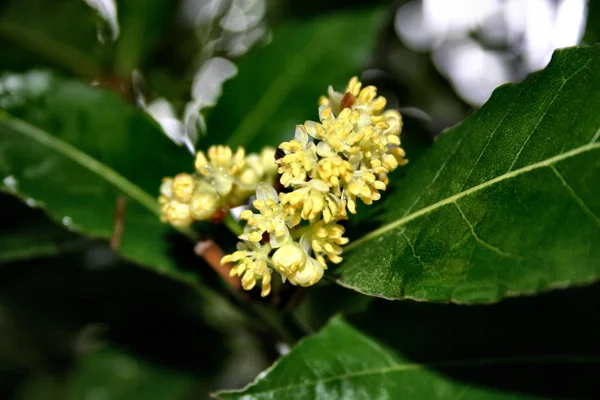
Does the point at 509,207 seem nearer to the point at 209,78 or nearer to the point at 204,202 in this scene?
the point at 204,202

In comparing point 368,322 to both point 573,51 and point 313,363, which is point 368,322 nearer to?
point 313,363

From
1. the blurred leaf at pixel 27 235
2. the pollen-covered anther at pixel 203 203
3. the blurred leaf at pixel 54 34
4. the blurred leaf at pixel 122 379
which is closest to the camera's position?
the pollen-covered anther at pixel 203 203

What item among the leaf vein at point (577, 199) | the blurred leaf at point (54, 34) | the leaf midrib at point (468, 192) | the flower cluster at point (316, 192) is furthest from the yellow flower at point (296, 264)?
the blurred leaf at point (54, 34)

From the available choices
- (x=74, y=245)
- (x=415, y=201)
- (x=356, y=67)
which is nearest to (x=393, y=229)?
(x=415, y=201)

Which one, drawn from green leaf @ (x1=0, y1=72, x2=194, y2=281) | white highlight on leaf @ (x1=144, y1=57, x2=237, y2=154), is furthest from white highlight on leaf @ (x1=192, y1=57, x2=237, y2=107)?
green leaf @ (x1=0, y1=72, x2=194, y2=281)

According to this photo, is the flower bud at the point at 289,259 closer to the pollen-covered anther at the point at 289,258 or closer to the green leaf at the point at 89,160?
the pollen-covered anther at the point at 289,258

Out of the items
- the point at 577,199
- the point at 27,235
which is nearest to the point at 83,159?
the point at 27,235
